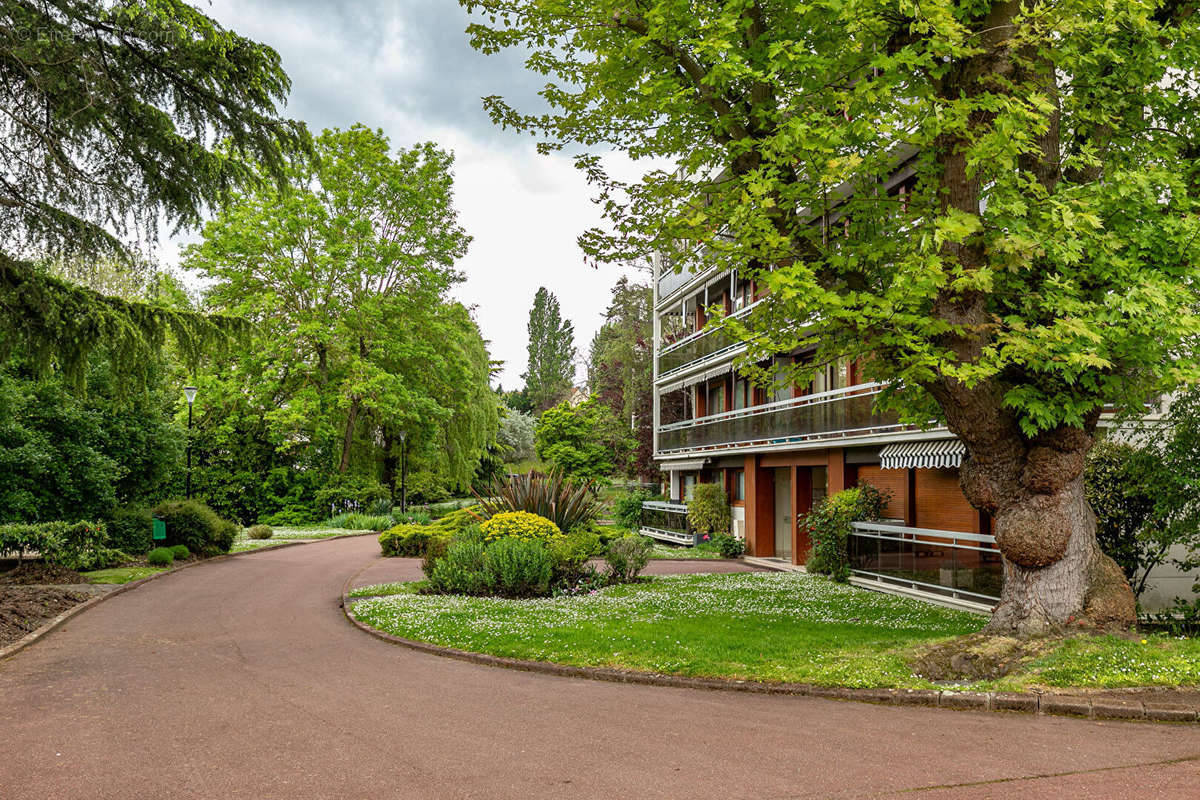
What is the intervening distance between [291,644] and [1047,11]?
11431mm

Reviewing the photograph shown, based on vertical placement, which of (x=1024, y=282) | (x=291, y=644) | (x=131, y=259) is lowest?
(x=291, y=644)

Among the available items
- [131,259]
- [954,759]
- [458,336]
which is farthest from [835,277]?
[458,336]

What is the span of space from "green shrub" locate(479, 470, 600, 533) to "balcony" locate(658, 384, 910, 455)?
5799mm

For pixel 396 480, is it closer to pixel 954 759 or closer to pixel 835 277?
pixel 835 277

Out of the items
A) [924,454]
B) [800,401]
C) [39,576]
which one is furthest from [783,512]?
[39,576]

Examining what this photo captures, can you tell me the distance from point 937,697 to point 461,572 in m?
9.27

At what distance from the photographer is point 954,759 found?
6012 millimetres

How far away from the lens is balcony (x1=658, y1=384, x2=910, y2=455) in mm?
17969

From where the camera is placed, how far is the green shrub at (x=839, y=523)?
57.0ft

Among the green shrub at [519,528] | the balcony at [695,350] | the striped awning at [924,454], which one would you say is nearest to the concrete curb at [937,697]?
the green shrub at [519,528]

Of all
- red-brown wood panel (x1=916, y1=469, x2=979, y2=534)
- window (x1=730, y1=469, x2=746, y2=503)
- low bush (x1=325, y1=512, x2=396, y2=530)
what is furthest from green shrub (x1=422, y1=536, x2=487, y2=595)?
low bush (x1=325, y1=512, x2=396, y2=530)

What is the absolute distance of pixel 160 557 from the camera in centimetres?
1906

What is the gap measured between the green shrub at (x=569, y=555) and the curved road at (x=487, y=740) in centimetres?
566

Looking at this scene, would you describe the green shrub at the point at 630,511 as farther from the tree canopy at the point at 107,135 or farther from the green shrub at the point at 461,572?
the tree canopy at the point at 107,135
